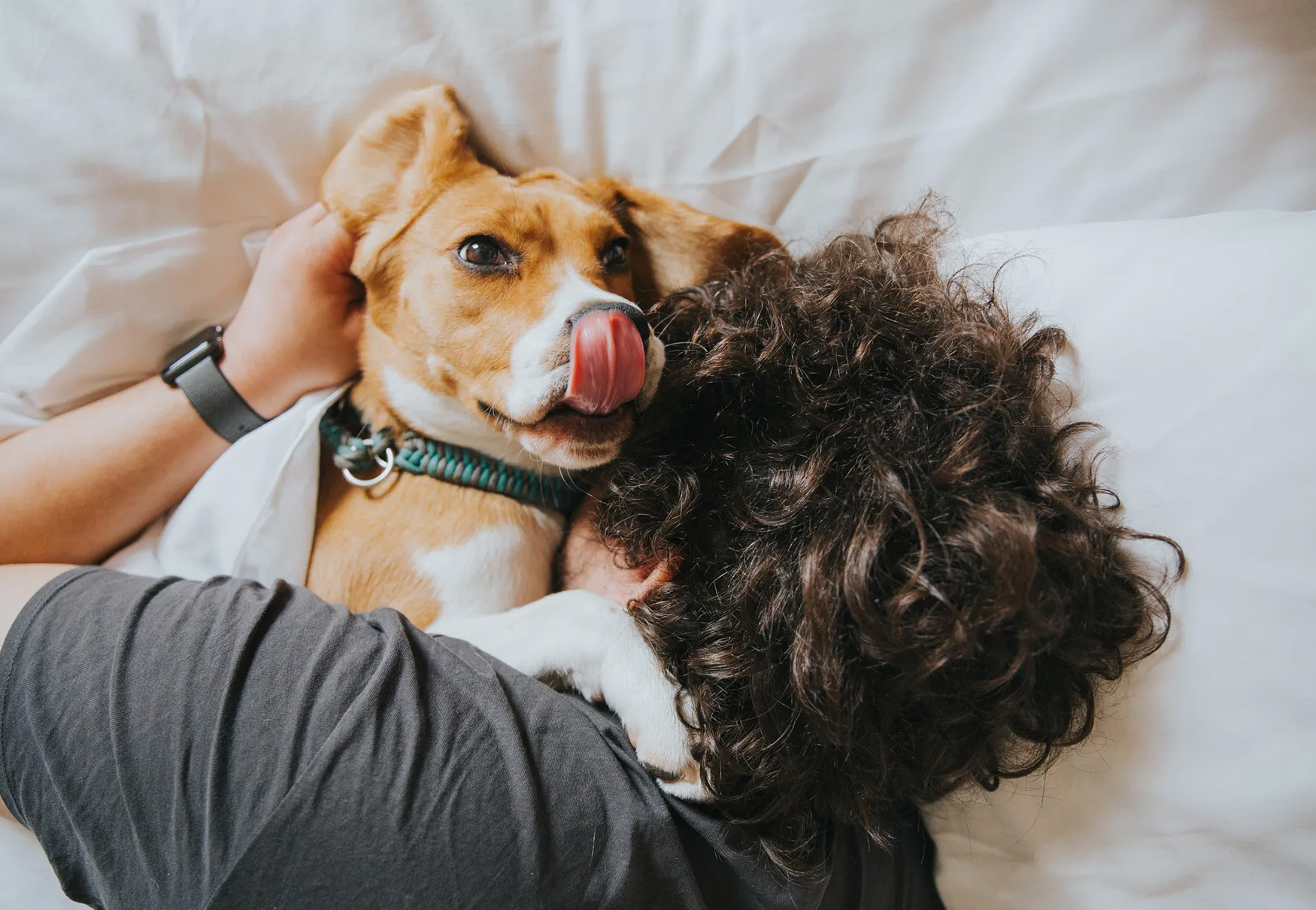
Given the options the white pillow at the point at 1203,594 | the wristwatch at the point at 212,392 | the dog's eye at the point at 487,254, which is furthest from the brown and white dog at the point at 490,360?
the white pillow at the point at 1203,594

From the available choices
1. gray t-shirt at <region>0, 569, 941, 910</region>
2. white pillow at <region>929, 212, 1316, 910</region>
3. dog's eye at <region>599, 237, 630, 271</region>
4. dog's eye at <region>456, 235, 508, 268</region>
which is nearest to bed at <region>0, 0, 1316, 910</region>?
white pillow at <region>929, 212, 1316, 910</region>

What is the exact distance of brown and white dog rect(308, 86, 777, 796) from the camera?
2.85 ft

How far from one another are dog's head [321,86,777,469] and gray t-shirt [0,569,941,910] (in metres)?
0.30

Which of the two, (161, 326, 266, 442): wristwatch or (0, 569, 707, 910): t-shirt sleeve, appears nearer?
(0, 569, 707, 910): t-shirt sleeve

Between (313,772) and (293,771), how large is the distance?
0.07 ft

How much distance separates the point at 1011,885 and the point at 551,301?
0.82 metres

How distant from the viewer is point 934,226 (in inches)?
39.7

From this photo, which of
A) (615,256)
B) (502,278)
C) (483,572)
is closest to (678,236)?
(615,256)

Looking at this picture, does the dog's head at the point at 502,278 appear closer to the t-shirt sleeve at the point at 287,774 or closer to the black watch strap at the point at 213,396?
the black watch strap at the point at 213,396

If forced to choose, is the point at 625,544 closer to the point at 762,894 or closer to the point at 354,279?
the point at 762,894

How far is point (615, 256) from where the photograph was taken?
41.4 inches

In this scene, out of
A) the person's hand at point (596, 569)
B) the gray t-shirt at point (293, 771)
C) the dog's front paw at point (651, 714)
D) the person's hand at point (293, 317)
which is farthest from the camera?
the person's hand at point (293, 317)

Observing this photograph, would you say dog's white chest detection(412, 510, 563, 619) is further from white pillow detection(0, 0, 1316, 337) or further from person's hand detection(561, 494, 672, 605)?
white pillow detection(0, 0, 1316, 337)

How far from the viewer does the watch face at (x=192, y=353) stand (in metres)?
1.10
